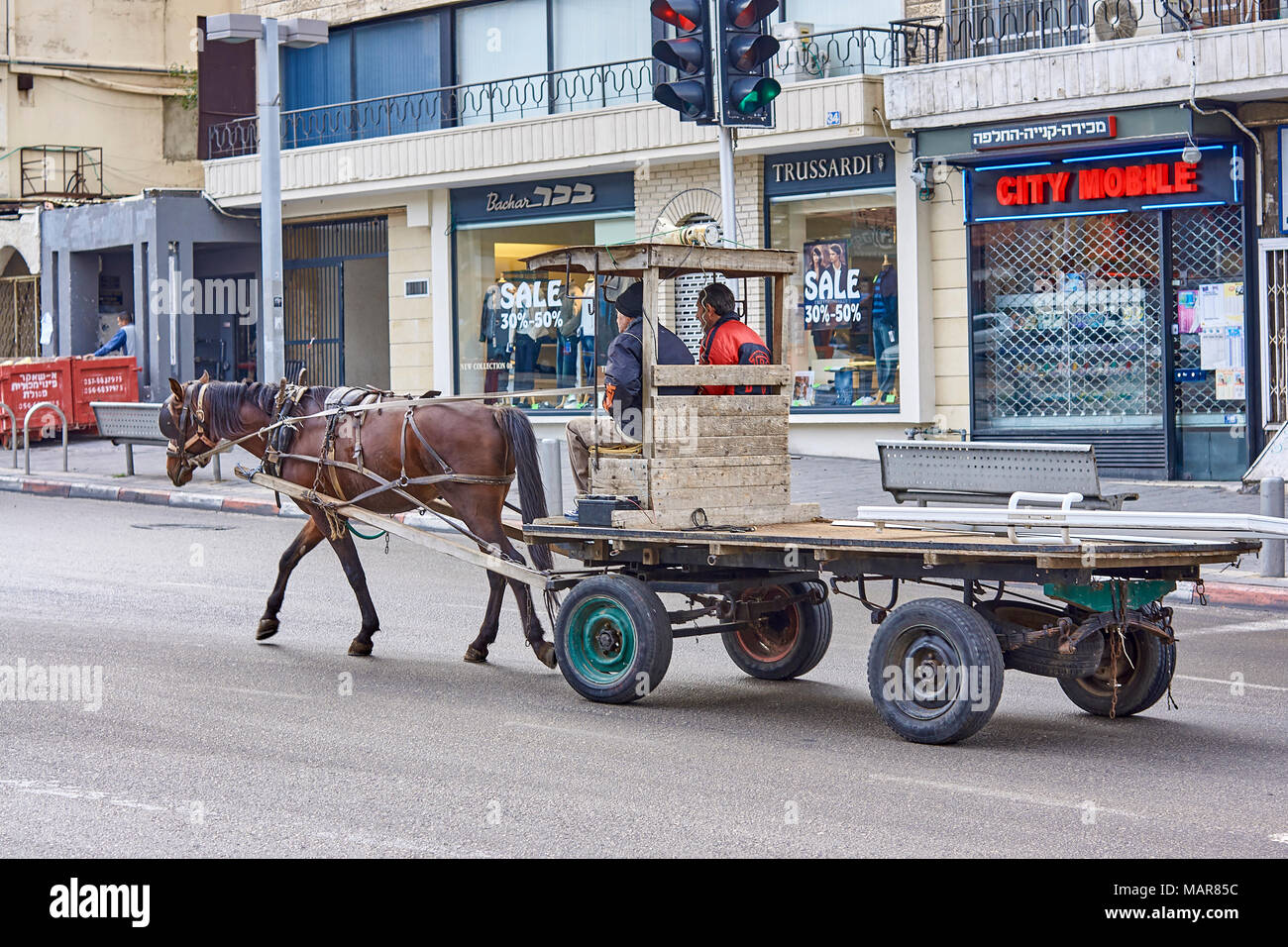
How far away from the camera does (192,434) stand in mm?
11242

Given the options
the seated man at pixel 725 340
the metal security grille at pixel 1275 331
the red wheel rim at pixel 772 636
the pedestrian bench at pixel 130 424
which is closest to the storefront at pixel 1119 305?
the metal security grille at pixel 1275 331

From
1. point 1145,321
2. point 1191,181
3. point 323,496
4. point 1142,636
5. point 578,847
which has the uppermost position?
point 1191,181

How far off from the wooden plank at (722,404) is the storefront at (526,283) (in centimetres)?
1566

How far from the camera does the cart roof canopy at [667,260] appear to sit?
8.49 m

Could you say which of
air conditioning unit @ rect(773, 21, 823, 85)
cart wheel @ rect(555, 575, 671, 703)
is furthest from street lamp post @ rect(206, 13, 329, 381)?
cart wheel @ rect(555, 575, 671, 703)

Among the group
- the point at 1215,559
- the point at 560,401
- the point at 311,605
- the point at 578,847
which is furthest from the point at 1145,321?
the point at 578,847

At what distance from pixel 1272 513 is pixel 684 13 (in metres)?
5.83

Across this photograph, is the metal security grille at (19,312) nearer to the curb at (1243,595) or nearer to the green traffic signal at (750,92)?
the green traffic signal at (750,92)

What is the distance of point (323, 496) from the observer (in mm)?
10195

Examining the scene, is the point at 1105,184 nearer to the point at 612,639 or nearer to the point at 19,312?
the point at 612,639

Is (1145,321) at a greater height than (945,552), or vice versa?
(1145,321)
